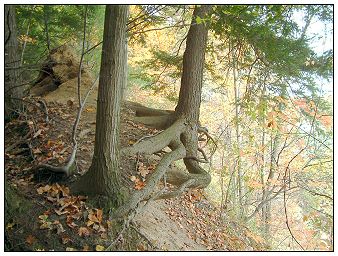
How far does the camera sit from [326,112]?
23.0 feet

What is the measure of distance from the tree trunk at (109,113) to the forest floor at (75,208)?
25 cm

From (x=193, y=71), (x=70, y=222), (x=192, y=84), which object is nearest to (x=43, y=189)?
(x=70, y=222)

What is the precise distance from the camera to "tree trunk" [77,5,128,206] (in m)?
3.52

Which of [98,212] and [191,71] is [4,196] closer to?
[98,212]

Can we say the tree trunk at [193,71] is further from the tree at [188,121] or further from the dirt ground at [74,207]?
the dirt ground at [74,207]

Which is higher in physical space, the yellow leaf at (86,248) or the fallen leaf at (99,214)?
the fallen leaf at (99,214)

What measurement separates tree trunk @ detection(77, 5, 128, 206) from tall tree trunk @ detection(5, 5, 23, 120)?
132 centimetres

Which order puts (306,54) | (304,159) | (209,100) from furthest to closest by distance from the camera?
(209,100) < (304,159) < (306,54)

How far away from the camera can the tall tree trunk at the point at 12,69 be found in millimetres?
4199

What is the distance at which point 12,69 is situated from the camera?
4105 mm

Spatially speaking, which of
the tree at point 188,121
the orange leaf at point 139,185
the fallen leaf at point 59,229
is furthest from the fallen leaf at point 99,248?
the tree at point 188,121
